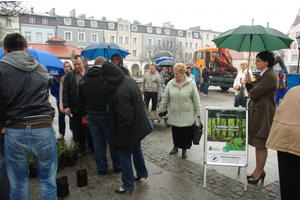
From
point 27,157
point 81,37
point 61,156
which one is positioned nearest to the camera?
point 27,157

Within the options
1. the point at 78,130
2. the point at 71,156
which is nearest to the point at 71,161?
the point at 71,156

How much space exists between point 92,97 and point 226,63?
16841mm

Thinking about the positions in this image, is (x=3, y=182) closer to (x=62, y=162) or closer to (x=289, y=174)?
(x=62, y=162)

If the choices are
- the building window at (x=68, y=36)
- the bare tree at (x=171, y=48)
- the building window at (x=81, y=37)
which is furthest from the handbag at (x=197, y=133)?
the building window at (x=81, y=37)

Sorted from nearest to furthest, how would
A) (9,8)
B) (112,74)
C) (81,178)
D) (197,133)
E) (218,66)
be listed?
(112,74)
(81,178)
(197,133)
(9,8)
(218,66)

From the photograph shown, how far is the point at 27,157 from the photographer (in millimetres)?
2531

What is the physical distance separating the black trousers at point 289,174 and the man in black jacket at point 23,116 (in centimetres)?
250

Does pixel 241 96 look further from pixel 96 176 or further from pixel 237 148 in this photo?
pixel 96 176

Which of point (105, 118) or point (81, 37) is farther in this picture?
point (81, 37)

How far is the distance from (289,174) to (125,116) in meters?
2.00

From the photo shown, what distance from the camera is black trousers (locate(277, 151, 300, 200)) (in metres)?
2.51

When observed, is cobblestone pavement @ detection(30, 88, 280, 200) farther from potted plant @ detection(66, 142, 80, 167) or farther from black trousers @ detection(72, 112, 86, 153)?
black trousers @ detection(72, 112, 86, 153)

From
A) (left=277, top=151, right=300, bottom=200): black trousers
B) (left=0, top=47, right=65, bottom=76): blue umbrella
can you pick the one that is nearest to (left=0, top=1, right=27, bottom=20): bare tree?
(left=0, top=47, right=65, bottom=76): blue umbrella

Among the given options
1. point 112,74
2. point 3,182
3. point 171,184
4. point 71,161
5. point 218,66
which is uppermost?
point 218,66
